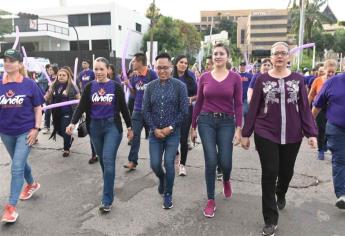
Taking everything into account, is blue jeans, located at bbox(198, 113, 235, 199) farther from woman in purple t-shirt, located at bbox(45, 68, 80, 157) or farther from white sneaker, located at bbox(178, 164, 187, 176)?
woman in purple t-shirt, located at bbox(45, 68, 80, 157)

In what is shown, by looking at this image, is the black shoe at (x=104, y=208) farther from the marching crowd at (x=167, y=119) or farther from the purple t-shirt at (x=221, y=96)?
the purple t-shirt at (x=221, y=96)

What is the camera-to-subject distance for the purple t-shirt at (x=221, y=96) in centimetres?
443

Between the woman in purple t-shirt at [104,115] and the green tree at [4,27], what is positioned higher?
the green tree at [4,27]

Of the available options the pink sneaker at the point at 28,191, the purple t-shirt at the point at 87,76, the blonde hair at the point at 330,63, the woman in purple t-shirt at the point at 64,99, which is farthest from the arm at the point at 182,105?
the purple t-shirt at the point at 87,76

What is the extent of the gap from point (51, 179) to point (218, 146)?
2.85m

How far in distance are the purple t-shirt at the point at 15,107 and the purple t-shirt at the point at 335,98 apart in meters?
3.49

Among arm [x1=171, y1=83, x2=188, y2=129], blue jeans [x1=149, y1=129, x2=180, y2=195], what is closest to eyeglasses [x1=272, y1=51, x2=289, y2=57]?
arm [x1=171, y1=83, x2=188, y2=129]

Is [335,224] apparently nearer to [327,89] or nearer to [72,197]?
[327,89]

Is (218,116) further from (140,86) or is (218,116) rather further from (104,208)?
(140,86)

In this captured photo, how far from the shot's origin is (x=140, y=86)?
6316 mm

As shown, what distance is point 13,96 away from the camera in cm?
436

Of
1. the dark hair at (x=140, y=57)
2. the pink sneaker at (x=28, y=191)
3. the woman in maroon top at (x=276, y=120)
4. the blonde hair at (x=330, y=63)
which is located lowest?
the pink sneaker at (x=28, y=191)

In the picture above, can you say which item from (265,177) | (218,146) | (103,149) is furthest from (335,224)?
(103,149)

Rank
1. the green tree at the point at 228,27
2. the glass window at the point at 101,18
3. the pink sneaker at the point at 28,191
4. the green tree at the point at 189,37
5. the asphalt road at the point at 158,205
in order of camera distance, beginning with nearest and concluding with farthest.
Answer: the asphalt road at the point at 158,205, the pink sneaker at the point at 28,191, the glass window at the point at 101,18, the green tree at the point at 189,37, the green tree at the point at 228,27
